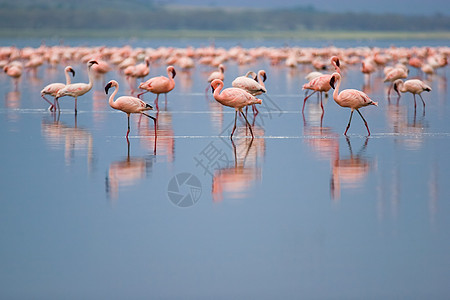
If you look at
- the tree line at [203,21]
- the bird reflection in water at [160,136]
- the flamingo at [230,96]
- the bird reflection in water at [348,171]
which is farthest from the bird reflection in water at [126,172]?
the tree line at [203,21]

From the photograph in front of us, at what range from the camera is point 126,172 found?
39.0 feet

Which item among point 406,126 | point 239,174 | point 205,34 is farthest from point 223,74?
point 205,34

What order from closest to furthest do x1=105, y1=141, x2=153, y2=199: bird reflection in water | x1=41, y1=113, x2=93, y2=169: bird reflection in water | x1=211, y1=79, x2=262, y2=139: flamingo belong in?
1. x1=105, y1=141, x2=153, y2=199: bird reflection in water
2. x1=41, y1=113, x2=93, y2=169: bird reflection in water
3. x1=211, y1=79, x2=262, y2=139: flamingo

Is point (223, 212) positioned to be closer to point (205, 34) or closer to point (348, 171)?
point (348, 171)

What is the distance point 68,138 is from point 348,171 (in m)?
5.46

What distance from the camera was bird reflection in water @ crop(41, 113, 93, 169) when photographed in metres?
13.6

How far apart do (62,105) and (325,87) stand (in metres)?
6.79

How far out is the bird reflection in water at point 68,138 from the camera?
1361 centimetres

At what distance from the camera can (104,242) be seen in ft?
27.8

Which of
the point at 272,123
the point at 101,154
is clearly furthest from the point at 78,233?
the point at 272,123

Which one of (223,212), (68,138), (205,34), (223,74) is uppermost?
(205,34)

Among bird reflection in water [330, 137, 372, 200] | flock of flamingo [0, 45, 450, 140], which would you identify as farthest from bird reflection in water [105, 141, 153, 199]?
bird reflection in water [330, 137, 372, 200]

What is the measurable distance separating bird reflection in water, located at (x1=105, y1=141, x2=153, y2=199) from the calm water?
25 millimetres

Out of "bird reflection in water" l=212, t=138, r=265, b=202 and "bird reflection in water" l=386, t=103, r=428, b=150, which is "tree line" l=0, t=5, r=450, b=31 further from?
"bird reflection in water" l=212, t=138, r=265, b=202
